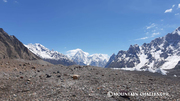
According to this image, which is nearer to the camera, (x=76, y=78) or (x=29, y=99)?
(x=29, y=99)

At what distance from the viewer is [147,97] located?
12.5 meters

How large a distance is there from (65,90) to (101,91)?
431cm

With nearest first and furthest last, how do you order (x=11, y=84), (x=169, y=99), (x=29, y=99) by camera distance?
(x=29, y=99), (x=169, y=99), (x=11, y=84)

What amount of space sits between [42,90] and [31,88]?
1.90 meters

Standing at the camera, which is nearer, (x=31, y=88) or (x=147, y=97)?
(x=147, y=97)

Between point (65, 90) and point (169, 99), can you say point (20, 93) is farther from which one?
point (169, 99)

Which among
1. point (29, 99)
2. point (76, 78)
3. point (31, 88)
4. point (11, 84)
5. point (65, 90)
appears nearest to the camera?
point (29, 99)

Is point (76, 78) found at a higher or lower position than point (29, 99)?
higher

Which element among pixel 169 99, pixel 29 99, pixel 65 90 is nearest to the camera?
pixel 29 99

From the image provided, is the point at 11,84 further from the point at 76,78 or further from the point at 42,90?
the point at 76,78

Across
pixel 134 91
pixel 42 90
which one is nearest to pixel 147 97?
pixel 134 91

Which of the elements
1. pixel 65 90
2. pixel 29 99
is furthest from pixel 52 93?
pixel 29 99

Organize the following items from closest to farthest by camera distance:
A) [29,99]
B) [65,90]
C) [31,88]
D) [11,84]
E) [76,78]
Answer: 1. [29,99]
2. [65,90]
3. [31,88]
4. [11,84]
5. [76,78]

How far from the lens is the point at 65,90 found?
13.1m
